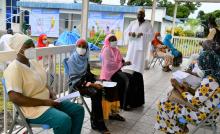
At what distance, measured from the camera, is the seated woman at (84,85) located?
311 cm

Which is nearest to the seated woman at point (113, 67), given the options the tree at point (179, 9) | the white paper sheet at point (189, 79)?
the white paper sheet at point (189, 79)

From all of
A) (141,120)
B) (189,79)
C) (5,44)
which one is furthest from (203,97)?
(5,44)

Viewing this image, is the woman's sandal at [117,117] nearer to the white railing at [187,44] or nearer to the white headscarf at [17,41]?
the white headscarf at [17,41]

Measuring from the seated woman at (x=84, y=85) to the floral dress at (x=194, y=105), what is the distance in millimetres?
736

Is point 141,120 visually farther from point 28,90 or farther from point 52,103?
point 28,90

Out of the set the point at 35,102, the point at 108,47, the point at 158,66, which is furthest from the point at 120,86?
the point at 158,66

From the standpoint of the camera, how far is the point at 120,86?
3.70 metres

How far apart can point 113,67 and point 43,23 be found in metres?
12.3

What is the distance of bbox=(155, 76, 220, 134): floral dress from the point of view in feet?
8.39

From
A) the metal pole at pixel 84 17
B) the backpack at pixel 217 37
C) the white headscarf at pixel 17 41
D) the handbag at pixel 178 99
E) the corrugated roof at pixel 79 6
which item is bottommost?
the handbag at pixel 178 99

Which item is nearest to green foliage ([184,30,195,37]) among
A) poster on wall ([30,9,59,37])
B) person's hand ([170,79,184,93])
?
poster on wall ([30,9,59,37])

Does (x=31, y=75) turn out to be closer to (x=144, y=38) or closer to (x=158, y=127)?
(x=158, y=127)

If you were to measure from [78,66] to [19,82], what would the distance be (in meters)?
1.10

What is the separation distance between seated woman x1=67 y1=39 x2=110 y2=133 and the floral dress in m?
0.74
